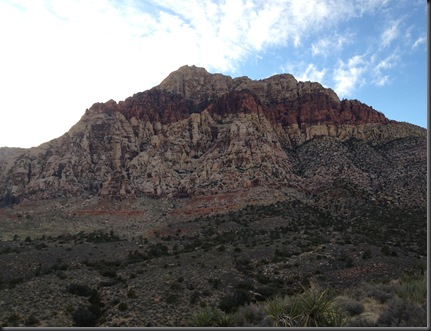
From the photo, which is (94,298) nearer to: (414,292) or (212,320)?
(212,320)

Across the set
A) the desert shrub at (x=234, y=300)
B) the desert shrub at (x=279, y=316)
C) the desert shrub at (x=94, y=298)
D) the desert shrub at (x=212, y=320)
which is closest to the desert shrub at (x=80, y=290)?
the desert shrub at (x=94, y=298)

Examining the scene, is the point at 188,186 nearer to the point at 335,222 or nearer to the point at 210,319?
the point at 335,222

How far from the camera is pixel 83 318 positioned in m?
20.4

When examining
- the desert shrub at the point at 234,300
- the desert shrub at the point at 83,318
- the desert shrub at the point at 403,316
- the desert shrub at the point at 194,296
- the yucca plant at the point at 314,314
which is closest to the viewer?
the desert shrub at the point at 403,316

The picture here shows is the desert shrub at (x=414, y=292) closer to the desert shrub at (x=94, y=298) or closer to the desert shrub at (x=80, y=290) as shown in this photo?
the desert shrub at (x=94, y=298)

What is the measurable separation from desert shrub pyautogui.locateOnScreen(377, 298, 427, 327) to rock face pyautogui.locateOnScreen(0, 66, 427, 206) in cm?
5507

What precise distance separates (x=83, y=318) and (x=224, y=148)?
68.5 m

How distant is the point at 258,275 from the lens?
30.2 m

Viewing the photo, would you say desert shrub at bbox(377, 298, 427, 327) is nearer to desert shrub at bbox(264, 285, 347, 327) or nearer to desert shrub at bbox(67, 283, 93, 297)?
desert shrub at bbox(264, 285, 347, 327)

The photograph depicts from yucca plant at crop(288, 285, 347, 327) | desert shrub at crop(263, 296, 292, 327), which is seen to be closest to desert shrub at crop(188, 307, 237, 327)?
desert shrub at crop(263, 296, 292, 327)

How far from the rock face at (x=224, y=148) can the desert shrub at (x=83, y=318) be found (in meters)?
54.2

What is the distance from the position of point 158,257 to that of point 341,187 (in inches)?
1643

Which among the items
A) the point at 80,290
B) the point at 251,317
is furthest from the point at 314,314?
the point at 80,290

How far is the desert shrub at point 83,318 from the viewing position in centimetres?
2023
